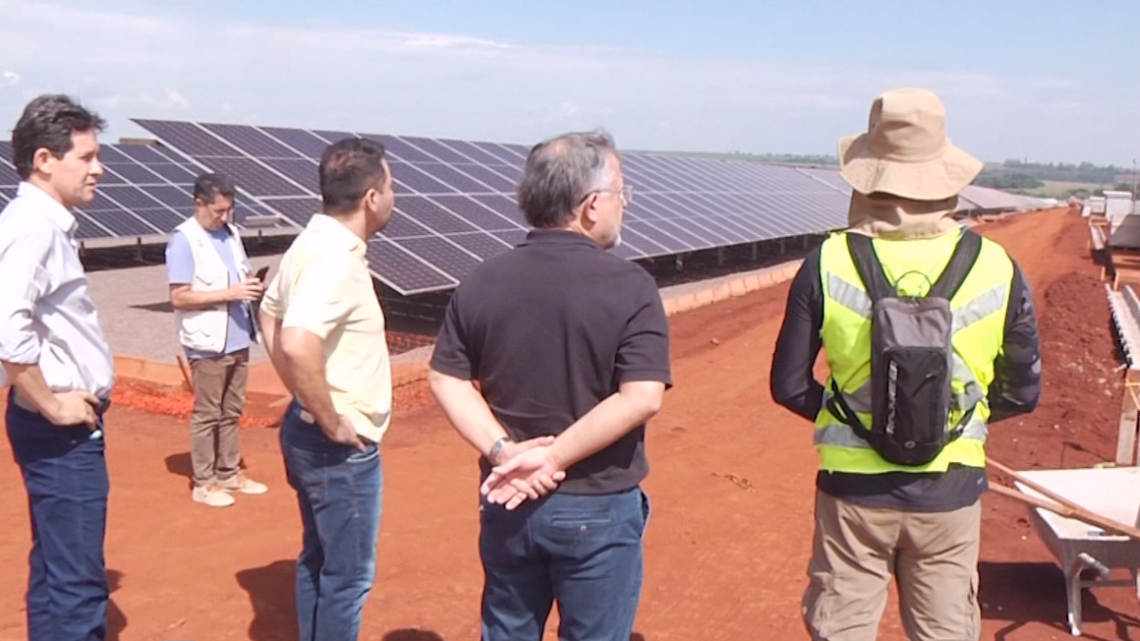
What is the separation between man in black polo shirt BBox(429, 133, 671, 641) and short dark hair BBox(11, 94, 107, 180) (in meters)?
1.34

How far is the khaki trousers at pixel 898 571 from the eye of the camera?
2838 millimetres

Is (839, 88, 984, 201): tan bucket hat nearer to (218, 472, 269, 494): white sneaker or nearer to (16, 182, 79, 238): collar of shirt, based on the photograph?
(16, 182, 79, 238): collar of shirt

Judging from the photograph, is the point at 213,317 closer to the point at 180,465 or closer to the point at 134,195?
the point at 180,465

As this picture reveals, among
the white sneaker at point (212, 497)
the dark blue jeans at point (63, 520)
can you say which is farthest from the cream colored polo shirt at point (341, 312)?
the white sneaker at point (212, 497)

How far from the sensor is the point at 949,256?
109 inches

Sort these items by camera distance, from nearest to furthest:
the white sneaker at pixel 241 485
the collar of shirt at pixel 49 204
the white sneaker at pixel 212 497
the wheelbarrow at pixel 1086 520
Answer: the collar of shirt at pixel 49 204 → the wheelbarrow at pixel 1086 520 → the white sneaker at pixel 212 497 → the white sneaker at pixel 241 485

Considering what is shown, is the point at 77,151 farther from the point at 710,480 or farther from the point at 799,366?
the point at 710,480

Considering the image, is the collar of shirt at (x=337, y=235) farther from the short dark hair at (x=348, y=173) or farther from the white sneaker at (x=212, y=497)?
the white sneaker at (x=212, y=497)

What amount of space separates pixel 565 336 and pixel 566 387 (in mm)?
133

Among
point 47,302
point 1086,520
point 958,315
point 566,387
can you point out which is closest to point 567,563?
point 566,387

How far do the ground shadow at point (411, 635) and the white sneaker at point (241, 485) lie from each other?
205 cm

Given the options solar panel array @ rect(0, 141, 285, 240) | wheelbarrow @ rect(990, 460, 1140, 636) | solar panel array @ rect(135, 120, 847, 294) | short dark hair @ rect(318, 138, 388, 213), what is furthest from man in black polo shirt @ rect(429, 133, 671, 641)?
solar panel array @ rect(0, 141, 285, 240)

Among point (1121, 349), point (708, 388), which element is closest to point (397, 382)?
point (708, 388)

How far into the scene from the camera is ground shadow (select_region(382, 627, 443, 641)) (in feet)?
14.1
